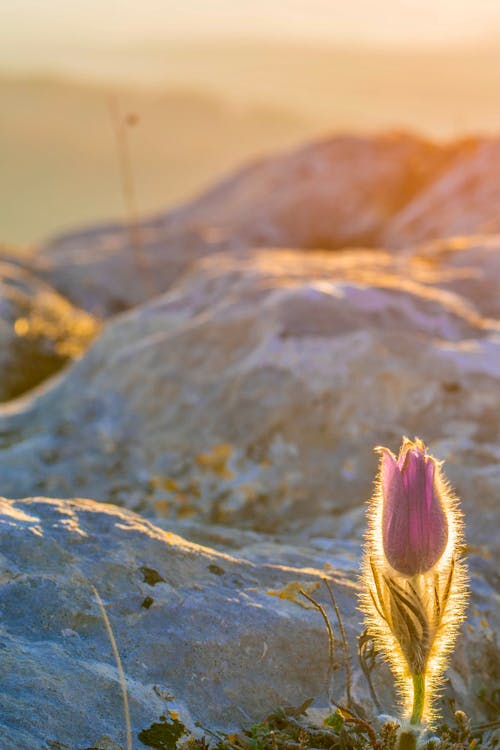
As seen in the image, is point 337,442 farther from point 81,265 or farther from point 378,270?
point 81,265

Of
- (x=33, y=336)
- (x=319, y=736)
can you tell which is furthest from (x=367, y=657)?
(x=33, y=336)

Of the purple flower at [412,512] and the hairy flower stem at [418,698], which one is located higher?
the purple flower at [412,512]

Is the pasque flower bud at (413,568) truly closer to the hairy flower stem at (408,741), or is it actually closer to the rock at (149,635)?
the hairy flower stem at (408,741)

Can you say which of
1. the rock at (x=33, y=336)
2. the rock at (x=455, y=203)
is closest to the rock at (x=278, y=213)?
the rock at (x=455, y=203)

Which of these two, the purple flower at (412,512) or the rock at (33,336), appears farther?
the rock at (33,336)

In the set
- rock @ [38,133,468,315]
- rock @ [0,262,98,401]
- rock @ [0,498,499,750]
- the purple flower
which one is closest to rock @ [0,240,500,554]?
rock @ [0,498,499,750]

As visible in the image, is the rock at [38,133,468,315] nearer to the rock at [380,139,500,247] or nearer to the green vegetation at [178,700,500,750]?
the rock at [380,139,500,247]
